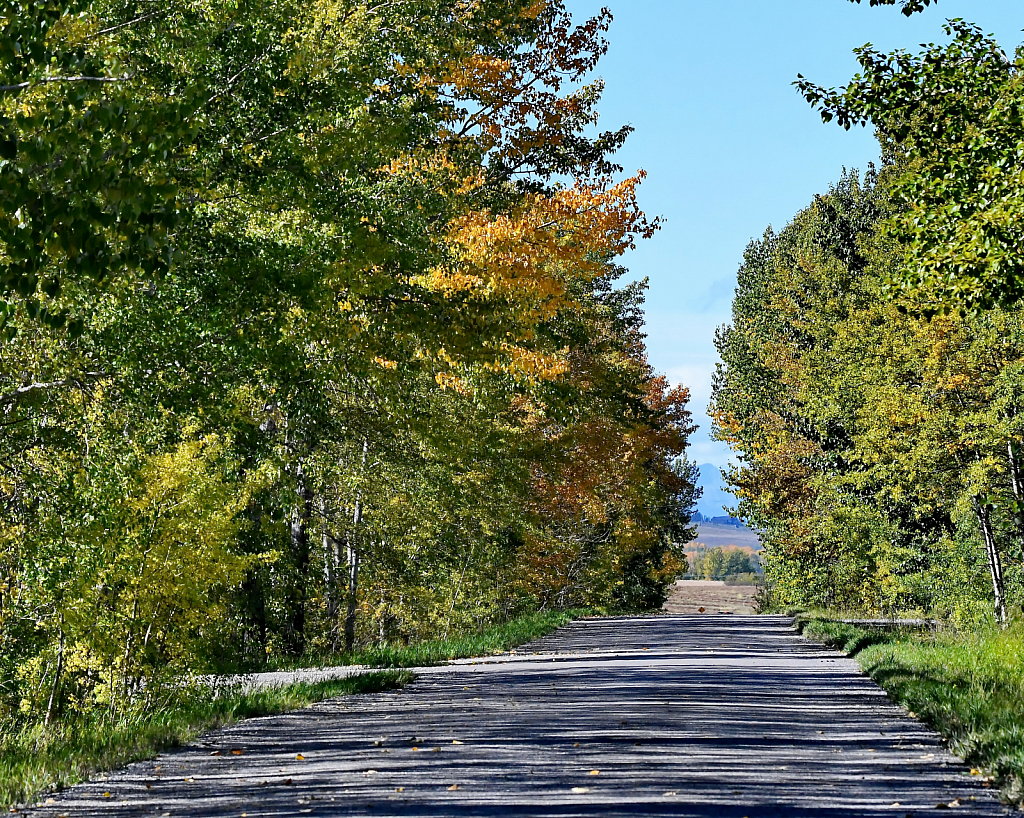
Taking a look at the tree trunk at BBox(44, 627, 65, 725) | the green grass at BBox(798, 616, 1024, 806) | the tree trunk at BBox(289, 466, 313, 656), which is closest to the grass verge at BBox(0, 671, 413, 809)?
the tree trunk at BBox(44, 627, 65, 725)

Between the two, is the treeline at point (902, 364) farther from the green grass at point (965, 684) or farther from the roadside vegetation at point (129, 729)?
the roadside vegetation at point (129, 729)

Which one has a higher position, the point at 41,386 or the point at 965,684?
the point at 41,386

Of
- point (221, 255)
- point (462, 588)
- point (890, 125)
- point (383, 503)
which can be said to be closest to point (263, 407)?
point (221, 255)

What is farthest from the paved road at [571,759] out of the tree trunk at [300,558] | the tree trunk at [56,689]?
the tree trunk at [300,558]

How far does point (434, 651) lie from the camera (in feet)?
60.4

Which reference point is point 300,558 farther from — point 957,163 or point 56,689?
point 957,163

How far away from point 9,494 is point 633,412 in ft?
60.0

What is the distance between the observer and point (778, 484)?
39750 millimetres

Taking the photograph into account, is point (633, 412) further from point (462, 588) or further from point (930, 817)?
point (930, 817)

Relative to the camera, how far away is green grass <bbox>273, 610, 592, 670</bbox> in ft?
54.5

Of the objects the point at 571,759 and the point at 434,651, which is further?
the point at 434,651

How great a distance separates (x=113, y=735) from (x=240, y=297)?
14.4 feet

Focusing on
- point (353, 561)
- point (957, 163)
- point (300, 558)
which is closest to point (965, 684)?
point (957, 163)

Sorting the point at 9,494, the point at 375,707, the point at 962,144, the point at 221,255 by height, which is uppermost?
the point at 962,144
